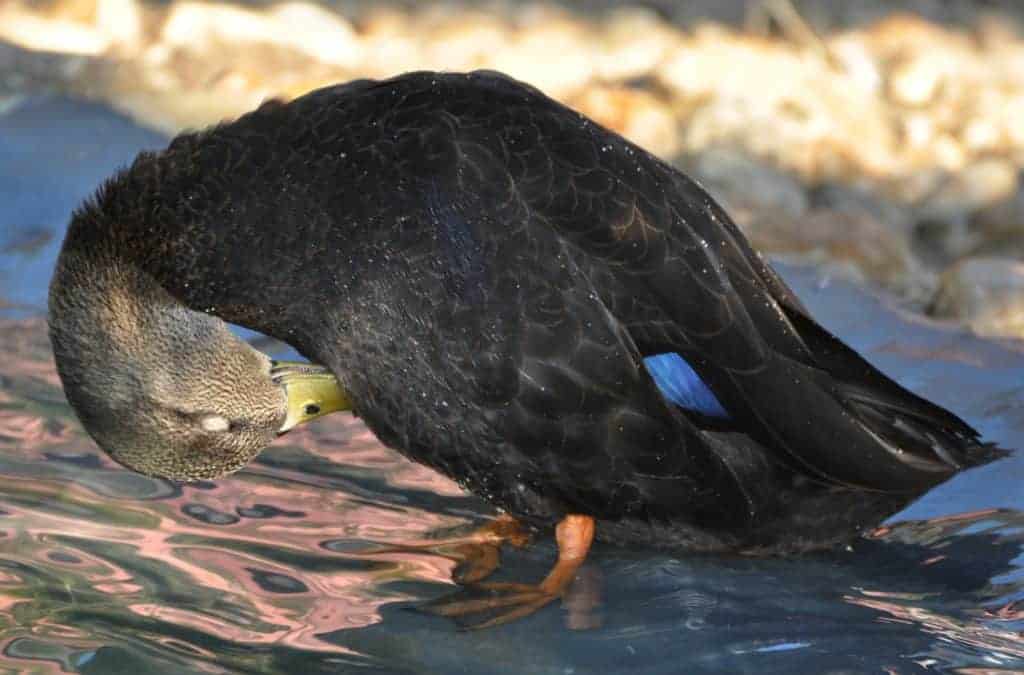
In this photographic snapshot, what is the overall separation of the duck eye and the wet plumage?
0.93 feet

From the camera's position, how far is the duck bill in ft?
14.8

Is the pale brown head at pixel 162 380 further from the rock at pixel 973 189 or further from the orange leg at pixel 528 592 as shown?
the rock at pixel 973 189

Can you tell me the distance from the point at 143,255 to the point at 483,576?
1.21 metres

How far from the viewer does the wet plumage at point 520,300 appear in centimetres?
398

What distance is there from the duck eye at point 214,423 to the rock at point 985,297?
9.21ft

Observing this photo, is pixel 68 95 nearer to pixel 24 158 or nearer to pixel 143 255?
pixel 24 158

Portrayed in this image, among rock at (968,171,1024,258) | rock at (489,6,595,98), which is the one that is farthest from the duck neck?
rock at (968,171,1024,258)

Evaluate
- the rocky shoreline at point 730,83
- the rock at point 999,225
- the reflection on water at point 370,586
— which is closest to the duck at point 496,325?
the reflection on water at point 370,586

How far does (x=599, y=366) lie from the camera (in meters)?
3.97

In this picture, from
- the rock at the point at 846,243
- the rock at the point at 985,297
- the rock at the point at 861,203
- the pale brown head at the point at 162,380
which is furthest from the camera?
the rock at the point at 861,203

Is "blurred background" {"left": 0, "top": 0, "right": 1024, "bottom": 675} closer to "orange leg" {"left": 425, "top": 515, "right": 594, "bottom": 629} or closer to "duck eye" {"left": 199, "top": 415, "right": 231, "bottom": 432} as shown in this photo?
"orange leg" {"left": 425, "top": 515, "right": 594, "bottom": 629}

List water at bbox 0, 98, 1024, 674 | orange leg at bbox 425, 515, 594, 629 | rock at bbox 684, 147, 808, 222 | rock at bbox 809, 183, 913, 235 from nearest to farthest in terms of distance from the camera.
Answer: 1. water at bbox 0, 98, 1024, 674
2. orange leg at bbox 425, 515, 594, 629
3. rock at bbox 684, 147, 808, 222
4. rock at bbox 809, 183, 913, 235

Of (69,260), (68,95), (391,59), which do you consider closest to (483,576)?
(69,260)

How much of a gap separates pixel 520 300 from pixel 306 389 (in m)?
0.83
